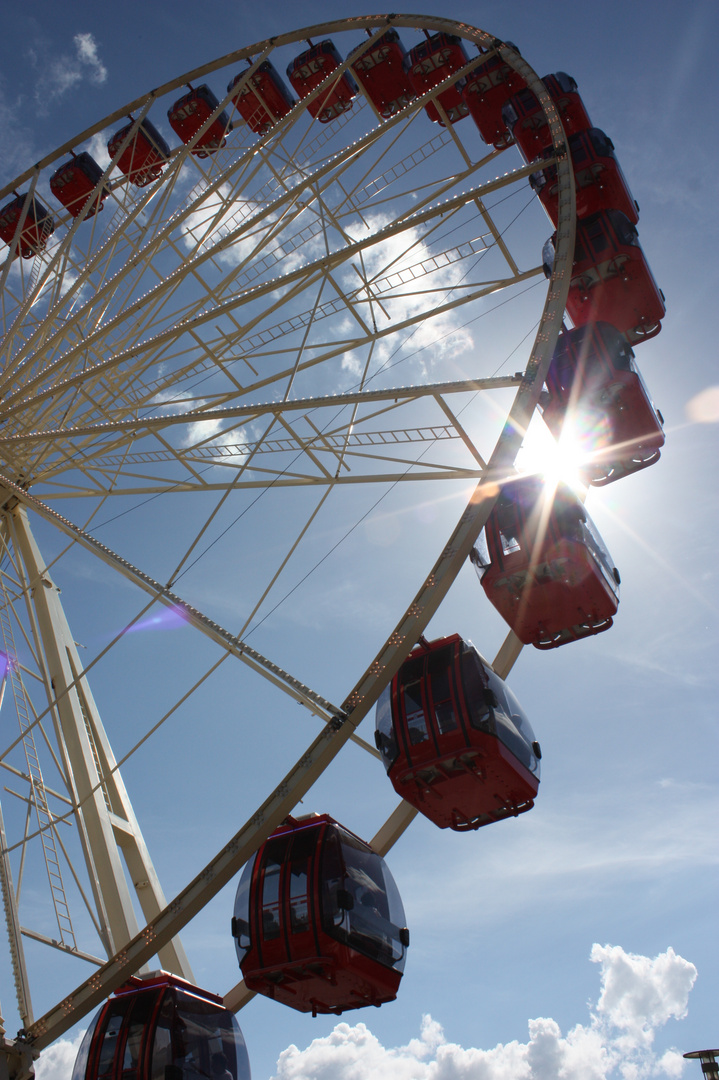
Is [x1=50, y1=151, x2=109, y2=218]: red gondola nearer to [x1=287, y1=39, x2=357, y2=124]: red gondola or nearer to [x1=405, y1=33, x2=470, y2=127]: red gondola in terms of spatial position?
[x1=287, y1=39, x2=357, y2=124]: red gondola

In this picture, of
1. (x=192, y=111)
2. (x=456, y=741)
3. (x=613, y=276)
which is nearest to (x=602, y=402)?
(x=613, y=276)

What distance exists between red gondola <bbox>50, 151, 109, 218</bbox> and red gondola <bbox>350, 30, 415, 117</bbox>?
5.91 metres

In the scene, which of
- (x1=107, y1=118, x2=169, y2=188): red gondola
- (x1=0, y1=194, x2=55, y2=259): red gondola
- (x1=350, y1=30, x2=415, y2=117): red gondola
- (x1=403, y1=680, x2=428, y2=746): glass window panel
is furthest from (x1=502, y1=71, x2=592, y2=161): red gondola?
(x1=0, y1=194, x2=55, y2=259): red gondola

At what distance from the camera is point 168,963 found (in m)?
10.3

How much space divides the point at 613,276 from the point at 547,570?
5.03 m

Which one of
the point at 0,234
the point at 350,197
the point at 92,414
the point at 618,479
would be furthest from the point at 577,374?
the point at 0,234

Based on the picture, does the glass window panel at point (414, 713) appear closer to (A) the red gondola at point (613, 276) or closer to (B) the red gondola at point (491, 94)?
(A) the red gondola at point (613, 276)

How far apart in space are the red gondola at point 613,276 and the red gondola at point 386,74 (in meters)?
4.98

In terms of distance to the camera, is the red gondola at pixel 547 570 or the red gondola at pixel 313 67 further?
the red gondola at pixel 313 67

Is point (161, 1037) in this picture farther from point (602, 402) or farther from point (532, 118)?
point (532, 118)

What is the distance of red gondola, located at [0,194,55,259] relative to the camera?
18.0 meters

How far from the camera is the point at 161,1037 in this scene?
809 centimetres

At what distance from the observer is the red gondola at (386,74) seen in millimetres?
15336

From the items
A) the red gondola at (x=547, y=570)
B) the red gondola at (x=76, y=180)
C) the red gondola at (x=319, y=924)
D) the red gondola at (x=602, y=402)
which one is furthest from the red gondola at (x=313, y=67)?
the red gondola at (x=319, y=924)
